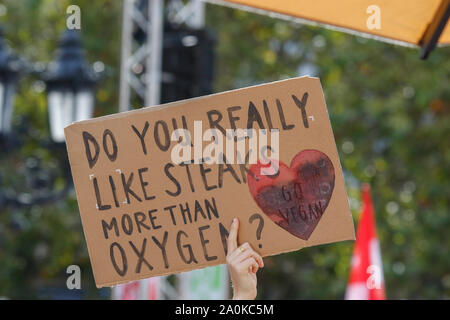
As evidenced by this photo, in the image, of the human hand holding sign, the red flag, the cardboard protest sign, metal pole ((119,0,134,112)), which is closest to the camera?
the human hand holding sign

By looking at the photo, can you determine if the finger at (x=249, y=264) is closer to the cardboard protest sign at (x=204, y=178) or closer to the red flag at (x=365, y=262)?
the cardboard protest sign at (x=204, y=178)

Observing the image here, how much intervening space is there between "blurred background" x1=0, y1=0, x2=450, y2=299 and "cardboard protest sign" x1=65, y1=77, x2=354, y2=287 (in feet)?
28.4

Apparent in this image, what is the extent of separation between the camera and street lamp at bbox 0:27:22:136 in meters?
6.09

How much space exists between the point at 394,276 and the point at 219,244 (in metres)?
10.3

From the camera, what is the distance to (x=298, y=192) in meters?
2.59

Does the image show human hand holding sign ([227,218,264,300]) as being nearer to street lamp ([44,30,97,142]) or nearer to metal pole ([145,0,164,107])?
street lamp ([44,30,97,142])

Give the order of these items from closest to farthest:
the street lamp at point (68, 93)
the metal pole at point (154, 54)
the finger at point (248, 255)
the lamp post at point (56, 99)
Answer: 1. the finger at point (248, 255)
2. the lamp post at point (56, 99)
3. the street lamp at point (68, 93)
4. the metal pole at point (154, 54)

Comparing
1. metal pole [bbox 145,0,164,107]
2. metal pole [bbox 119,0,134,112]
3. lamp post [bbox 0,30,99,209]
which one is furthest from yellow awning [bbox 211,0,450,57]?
metal pole [bbox 119,0,134,112]

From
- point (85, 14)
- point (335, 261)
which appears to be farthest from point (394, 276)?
point (85, 14)

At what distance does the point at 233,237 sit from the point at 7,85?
3.99 metres

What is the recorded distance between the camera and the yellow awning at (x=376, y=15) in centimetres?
301

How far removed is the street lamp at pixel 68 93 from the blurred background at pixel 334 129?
455 centimetres

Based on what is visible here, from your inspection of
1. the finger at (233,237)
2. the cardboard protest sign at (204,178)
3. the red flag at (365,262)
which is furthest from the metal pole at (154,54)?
the finger at (233,237)

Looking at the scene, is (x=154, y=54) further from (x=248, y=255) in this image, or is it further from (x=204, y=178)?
(x=248, y=255)
